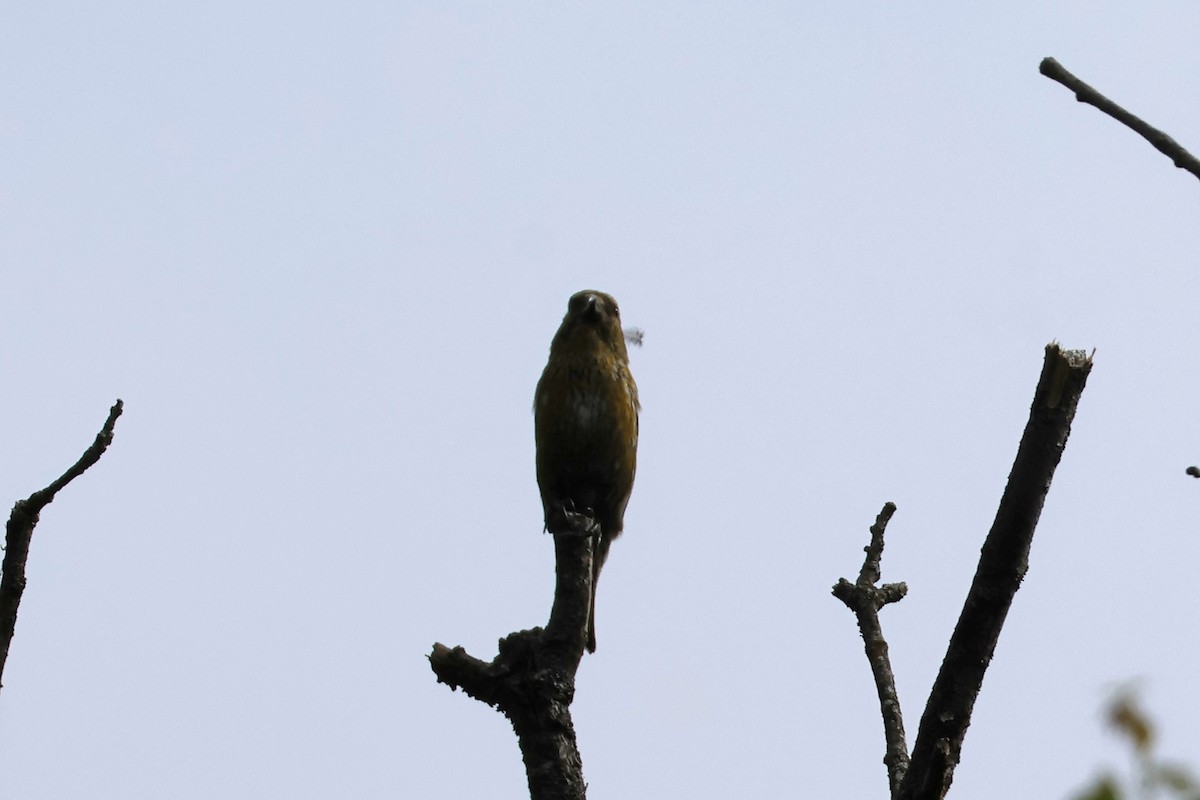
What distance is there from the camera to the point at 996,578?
3621mm

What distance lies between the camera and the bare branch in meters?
3.53

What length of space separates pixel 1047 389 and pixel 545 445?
4.26 m

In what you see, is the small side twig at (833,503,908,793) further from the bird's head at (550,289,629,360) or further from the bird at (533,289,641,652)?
the bird's head at (550,289,629,360)

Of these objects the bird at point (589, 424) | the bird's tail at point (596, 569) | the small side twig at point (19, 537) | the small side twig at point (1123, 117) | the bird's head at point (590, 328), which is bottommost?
the small side twig at point (1123, 117)

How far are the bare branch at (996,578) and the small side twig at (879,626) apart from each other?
56cm

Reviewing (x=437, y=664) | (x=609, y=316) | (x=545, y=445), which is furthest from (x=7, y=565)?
(x=609, y=316)

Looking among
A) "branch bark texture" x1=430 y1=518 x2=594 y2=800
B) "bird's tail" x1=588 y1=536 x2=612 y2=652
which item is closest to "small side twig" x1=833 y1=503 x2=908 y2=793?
"branch bark texture" x1=430 y1=518 x2=594 y2=800

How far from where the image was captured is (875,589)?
5.07m

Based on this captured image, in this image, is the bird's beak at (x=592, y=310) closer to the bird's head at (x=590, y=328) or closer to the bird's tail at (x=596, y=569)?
the bird's head at (x=590, y=328)

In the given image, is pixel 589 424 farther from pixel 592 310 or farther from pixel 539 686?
pixel 539 686

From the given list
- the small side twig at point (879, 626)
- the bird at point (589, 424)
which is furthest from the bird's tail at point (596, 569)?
the small side twig at point (879, 626)

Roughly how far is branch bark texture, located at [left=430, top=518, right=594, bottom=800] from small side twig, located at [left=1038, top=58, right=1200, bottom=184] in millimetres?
2597

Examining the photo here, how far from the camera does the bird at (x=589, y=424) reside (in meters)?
7.52

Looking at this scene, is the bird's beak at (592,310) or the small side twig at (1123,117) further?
the bird's beak at (592,310)
